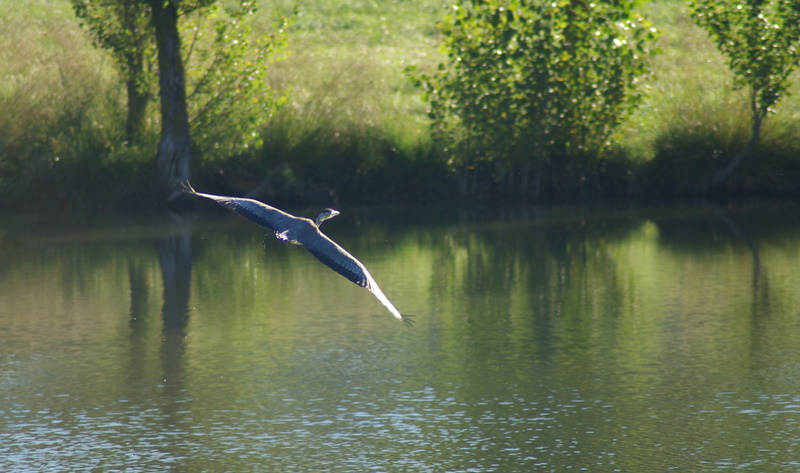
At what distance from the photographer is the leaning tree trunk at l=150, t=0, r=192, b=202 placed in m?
17.7

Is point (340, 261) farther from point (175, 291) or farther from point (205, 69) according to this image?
point (205, 69)

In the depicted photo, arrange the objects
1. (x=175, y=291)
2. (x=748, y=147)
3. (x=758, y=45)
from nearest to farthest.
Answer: (x=175, y=291), (x=748, y=147), (x=758, y=45)

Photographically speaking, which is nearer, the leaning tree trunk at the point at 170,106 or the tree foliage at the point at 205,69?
the leaning tree trunk at the point at 170,106

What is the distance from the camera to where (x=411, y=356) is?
865 centimetres

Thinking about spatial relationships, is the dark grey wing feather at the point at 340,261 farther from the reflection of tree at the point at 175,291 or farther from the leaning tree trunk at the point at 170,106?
the leaning tree trunk at the point at 170,106

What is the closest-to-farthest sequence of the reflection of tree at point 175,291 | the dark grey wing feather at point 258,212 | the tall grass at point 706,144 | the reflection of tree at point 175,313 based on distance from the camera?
the dark grey wing feather at point 258,212 → the reflection of tree at point 175,313 → the reflection of tree at point 175,291 → the tall grass at point 706,144

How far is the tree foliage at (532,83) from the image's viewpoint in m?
18.0

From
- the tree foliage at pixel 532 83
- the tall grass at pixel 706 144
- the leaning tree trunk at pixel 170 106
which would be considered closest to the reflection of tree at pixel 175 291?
the leaning tree trunk at pixel 170 106

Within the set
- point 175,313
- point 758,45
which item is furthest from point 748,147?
point 175,313

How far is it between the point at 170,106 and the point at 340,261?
1243cm

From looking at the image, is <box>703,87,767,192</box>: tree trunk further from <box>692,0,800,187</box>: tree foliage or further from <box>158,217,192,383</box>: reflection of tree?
<box>158,217,192,383</box>: reflection of tree

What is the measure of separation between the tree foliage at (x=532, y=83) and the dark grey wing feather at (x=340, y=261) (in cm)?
1214

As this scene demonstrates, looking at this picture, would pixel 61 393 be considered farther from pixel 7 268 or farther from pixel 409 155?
pixel 409 155

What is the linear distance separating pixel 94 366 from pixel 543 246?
663cm
